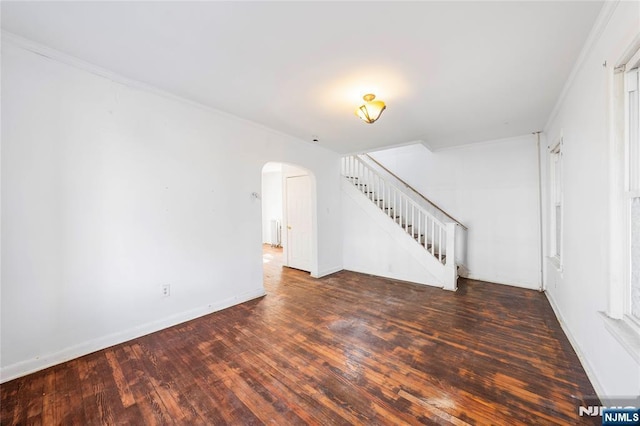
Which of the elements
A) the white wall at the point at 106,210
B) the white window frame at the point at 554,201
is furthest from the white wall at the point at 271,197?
the white window frame at the point at 554,201

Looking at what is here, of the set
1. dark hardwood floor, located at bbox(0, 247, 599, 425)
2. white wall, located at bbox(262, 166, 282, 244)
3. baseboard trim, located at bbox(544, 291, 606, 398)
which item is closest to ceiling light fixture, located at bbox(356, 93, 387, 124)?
dark hardwood floor, located at bbox(0, 247, 599, 425)

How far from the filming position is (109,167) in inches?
97.4

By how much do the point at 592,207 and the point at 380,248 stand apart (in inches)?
136

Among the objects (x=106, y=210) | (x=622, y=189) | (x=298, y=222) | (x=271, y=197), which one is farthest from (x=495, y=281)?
(x=271, y=197)

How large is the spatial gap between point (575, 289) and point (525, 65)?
2.25 m

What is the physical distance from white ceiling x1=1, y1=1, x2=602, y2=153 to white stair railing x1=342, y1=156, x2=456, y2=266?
7.47ft

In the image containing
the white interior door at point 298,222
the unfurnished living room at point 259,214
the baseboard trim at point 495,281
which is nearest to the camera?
the unfurnished living room at point 259,214

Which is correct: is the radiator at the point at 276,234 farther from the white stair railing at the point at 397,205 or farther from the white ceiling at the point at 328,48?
the white ceiling at the point at 328,48

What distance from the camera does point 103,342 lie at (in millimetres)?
2428

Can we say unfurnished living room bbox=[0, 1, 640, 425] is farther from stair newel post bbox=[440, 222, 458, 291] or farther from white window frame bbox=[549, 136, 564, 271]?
stair newel post bbox=[440, 222, 458, 291]

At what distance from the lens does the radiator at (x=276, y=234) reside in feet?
28.8

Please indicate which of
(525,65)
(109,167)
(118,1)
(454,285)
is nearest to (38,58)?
(109,167)

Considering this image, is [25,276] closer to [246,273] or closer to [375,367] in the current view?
[246,273]

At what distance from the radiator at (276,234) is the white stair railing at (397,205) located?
3857 mm
